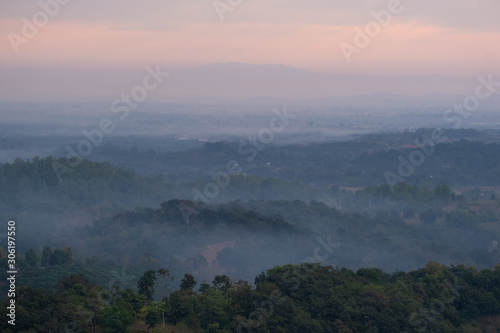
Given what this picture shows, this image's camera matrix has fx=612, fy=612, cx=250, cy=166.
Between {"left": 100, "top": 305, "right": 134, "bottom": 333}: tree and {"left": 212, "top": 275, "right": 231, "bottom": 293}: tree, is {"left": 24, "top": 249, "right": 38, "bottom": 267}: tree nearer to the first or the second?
{"left": 212, "top": 275, "right": 231, "bottom": 293}: tree

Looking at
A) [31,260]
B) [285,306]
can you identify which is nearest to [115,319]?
[285,306]

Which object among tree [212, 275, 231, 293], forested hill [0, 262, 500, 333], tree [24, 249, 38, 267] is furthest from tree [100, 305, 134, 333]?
tree [24, 249, 38, 267]

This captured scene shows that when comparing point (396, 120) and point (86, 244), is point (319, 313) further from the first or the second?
point (396, 120)

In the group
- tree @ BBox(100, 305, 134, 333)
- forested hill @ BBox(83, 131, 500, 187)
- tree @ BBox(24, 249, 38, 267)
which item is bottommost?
tree @ BBox(100, 305, 134, 333)

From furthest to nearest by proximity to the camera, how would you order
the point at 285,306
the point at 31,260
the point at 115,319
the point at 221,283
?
1. the point at 31,260
2. the point at 221,283
3. the point at 285,306
4. the point at 115,319

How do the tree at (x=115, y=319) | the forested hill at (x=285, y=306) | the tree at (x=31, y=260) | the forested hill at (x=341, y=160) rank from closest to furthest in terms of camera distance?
the tree at (x=115, y=319) < the forested hill at (x=285, y=306) < the tree at (x=31, y=260) < the forested hill at (x=341, y=160)

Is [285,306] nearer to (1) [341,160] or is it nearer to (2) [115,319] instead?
(2) [115,319]

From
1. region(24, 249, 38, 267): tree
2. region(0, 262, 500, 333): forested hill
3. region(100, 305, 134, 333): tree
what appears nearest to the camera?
region(100, 305, 134, 333): tree

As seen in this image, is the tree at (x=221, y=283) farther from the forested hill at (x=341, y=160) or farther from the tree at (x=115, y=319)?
the forested hill at (x=341, y=160)

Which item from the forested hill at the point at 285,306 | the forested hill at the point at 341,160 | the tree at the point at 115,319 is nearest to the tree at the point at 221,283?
the forested hill at the point at 285,306

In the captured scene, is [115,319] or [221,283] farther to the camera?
[221,283]

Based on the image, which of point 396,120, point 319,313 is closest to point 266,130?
point 396,120
